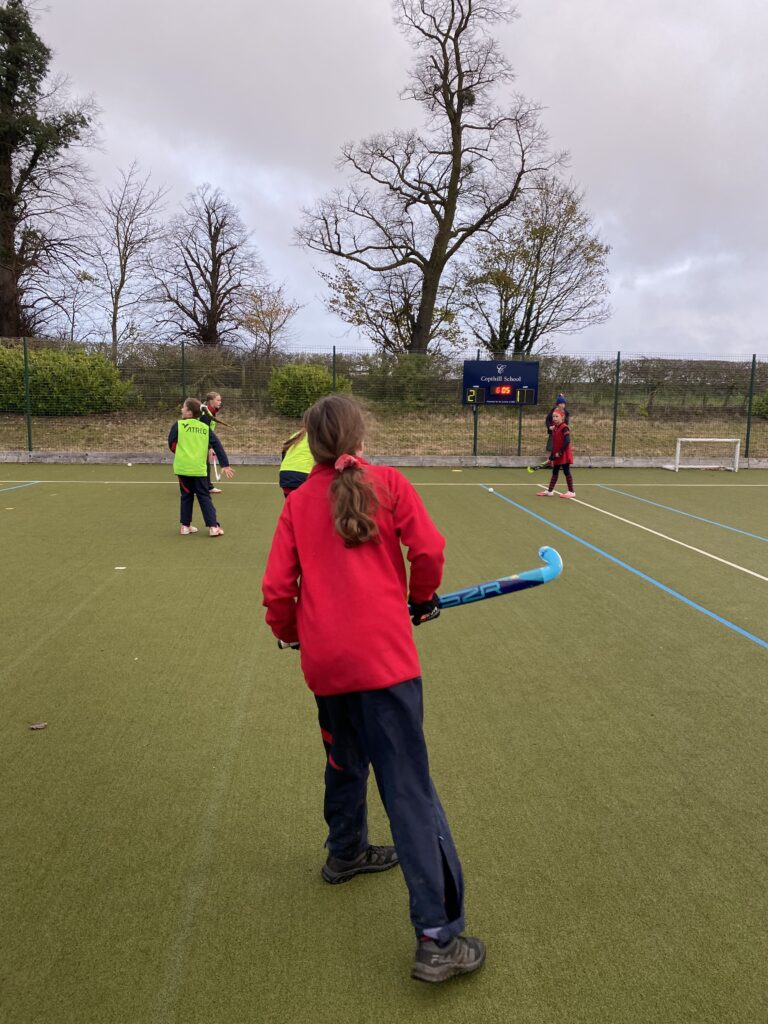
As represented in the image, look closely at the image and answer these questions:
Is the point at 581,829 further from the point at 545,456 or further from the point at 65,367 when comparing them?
the point at 65,367

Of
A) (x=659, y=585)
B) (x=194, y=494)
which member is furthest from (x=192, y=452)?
(x=659, y=585)

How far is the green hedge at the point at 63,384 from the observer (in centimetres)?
1872

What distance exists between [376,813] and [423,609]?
1209 mm

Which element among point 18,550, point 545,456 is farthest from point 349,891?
point 545,456

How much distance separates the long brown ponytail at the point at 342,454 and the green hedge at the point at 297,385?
18.3 metres

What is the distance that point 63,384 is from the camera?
751 inches

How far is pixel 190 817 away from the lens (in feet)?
9.57

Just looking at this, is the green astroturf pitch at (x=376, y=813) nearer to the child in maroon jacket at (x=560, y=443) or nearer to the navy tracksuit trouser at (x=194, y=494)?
the navy tracksuit trouser at (x=194, y=494)

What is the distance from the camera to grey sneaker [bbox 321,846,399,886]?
2.54 meters

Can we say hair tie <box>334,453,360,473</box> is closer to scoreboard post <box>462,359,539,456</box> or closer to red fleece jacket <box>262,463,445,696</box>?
red fleece jacket <box>262,463,445,696</box>

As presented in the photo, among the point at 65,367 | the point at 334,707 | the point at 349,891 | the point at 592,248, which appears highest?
the point at 592,248

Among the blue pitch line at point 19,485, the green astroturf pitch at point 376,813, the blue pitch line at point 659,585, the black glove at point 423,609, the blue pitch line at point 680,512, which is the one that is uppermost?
the black glove at point 423,609

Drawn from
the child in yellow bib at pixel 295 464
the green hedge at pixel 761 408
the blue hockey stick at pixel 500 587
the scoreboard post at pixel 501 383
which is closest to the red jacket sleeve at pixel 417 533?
the blue hockey stick at pixel 500 587

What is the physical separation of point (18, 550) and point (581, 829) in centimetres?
669
